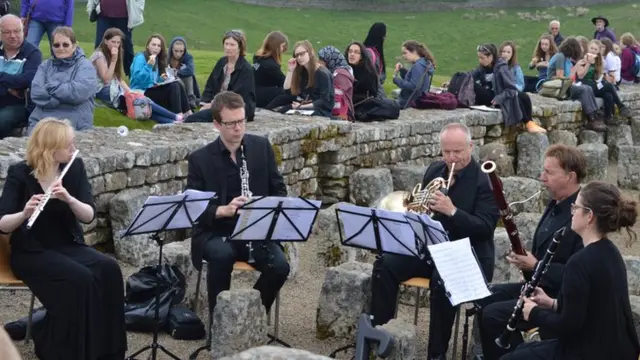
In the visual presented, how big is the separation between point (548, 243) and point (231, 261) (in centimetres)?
215

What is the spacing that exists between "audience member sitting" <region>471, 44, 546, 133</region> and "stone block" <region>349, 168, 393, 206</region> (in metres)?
4.07

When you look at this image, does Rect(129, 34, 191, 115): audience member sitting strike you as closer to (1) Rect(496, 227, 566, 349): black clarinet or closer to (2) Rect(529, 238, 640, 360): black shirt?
(1) Rect(496, 227, 566, 349): black clarinet

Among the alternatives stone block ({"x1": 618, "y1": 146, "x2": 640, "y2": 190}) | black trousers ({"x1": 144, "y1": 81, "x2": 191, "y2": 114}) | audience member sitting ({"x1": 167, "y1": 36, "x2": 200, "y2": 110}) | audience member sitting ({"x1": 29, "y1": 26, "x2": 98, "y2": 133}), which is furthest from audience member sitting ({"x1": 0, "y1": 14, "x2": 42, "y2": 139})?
stone block ({"x1": 618, "y1": 146, "x2": 640, "y2": 190})

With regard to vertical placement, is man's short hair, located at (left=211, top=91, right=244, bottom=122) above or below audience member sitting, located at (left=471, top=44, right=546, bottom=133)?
above

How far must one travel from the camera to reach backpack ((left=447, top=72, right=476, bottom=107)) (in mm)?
16078

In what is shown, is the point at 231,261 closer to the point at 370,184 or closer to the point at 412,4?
the point at 370,184

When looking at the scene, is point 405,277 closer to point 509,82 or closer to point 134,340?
point 134,340

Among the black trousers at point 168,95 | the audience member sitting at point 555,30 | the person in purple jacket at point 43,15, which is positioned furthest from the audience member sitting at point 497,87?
the person in purple jacket at point 43,15

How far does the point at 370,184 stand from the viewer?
12547mm

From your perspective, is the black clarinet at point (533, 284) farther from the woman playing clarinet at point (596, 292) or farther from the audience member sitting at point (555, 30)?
the audience member sitting at point (555, 30)

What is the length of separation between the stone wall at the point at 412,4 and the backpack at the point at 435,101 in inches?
671

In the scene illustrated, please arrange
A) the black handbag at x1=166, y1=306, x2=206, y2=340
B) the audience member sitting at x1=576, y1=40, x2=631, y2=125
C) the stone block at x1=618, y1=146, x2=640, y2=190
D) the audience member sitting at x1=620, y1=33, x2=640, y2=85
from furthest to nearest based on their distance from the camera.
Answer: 1. the audience member sitting at x1=620, y1=33, x2=640, y2=85
2. the audience member sitting at x1=576, y1=40, x2=631, y2=125
3. the stone block at x1=618, y1=146, x2=640, y2=190
4. the black handbag at x1=166, y1=306, x2=206, y2=340

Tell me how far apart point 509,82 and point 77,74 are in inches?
302

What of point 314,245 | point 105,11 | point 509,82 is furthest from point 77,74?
point 509,82
